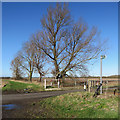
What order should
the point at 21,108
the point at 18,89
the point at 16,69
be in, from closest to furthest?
1. the point at 21,108
2. the point at 18,89
3. the point at 16,69

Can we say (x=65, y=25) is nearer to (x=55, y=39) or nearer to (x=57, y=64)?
(x=55, y=39)

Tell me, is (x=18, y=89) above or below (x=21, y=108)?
below

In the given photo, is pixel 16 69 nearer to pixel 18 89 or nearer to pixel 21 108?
pixel 18 89

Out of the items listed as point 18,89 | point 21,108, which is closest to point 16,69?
point 18,89

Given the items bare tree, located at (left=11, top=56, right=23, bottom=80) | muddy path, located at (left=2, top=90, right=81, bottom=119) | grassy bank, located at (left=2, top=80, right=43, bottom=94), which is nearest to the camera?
muddy path, located at (left=2, top=90, right=81, bottom=119)

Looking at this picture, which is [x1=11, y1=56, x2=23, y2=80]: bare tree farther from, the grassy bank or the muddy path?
the muddy path

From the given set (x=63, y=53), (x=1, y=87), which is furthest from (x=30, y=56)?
(x=1, y=87)

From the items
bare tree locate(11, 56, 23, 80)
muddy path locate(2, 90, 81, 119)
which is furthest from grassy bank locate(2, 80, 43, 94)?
bare tree locate(11, 56, 23, 80)

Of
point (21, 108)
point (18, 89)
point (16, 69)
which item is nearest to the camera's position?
point (21, 108)

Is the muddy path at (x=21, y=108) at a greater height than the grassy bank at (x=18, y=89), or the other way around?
the muddy path at (x=21, y=108)

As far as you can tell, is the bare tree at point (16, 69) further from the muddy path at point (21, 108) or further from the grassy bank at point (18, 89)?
the muddy path at point (21, 108)

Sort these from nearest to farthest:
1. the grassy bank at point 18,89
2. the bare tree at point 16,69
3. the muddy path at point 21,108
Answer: the muddy path at point 21,108 < the grassy bank at point 18,89 < the bare tree at point 16,69

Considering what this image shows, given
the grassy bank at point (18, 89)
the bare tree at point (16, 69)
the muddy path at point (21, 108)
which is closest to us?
the muddy path at point (21, 108)

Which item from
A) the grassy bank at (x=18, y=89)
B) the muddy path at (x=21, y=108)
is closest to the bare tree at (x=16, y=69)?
the grassy bank at (x=18, y=89)
